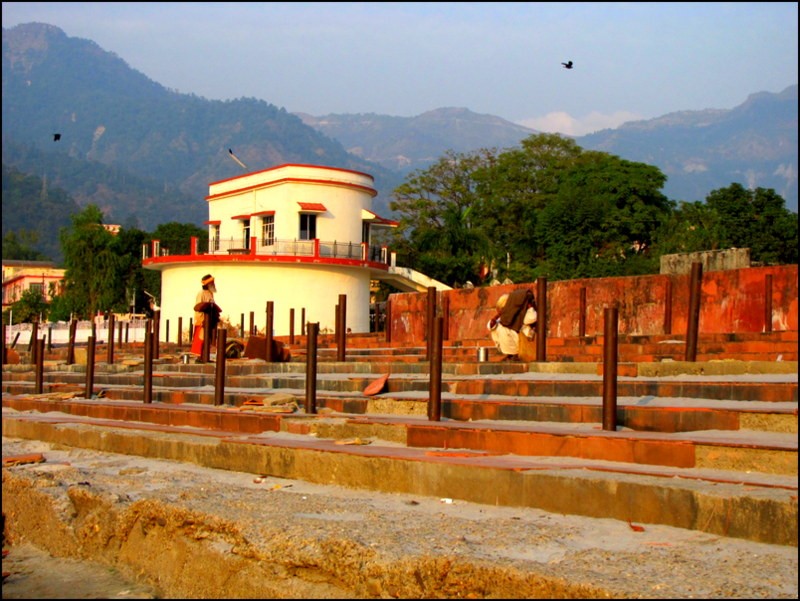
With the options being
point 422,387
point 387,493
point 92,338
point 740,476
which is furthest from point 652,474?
point 92,338

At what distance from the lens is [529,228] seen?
54844mm

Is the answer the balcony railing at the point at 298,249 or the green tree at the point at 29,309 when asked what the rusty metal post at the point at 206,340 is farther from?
the green tree at the point at 29,309

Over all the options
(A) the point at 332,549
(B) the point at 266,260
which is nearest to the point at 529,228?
(B) the point at 266,260

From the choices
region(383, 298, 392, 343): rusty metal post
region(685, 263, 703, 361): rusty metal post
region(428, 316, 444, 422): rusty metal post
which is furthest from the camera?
region(383, 298, 392, 343): rusty metal post

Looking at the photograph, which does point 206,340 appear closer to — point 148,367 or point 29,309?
point 148,367

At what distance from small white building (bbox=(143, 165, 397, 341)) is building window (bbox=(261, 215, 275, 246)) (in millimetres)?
41

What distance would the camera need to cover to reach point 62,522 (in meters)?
7.22

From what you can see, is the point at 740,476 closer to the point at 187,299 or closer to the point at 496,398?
the point at 496,398

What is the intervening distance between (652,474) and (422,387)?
5331mm

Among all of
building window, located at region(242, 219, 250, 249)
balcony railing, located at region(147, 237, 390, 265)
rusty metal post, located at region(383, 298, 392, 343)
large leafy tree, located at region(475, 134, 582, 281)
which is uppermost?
large leafy tree, located at region(475, 134, 582, 281)

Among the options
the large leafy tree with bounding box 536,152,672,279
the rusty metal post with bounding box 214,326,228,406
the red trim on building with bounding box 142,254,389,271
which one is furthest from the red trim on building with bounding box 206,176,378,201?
the rusty metal post with bounding box 214,326,228,406

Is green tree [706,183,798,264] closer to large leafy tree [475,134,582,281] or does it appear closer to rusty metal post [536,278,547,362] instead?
large leafy tree [475,134,582,281]

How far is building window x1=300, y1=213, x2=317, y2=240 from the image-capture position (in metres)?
40.8

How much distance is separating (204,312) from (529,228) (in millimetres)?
39949
